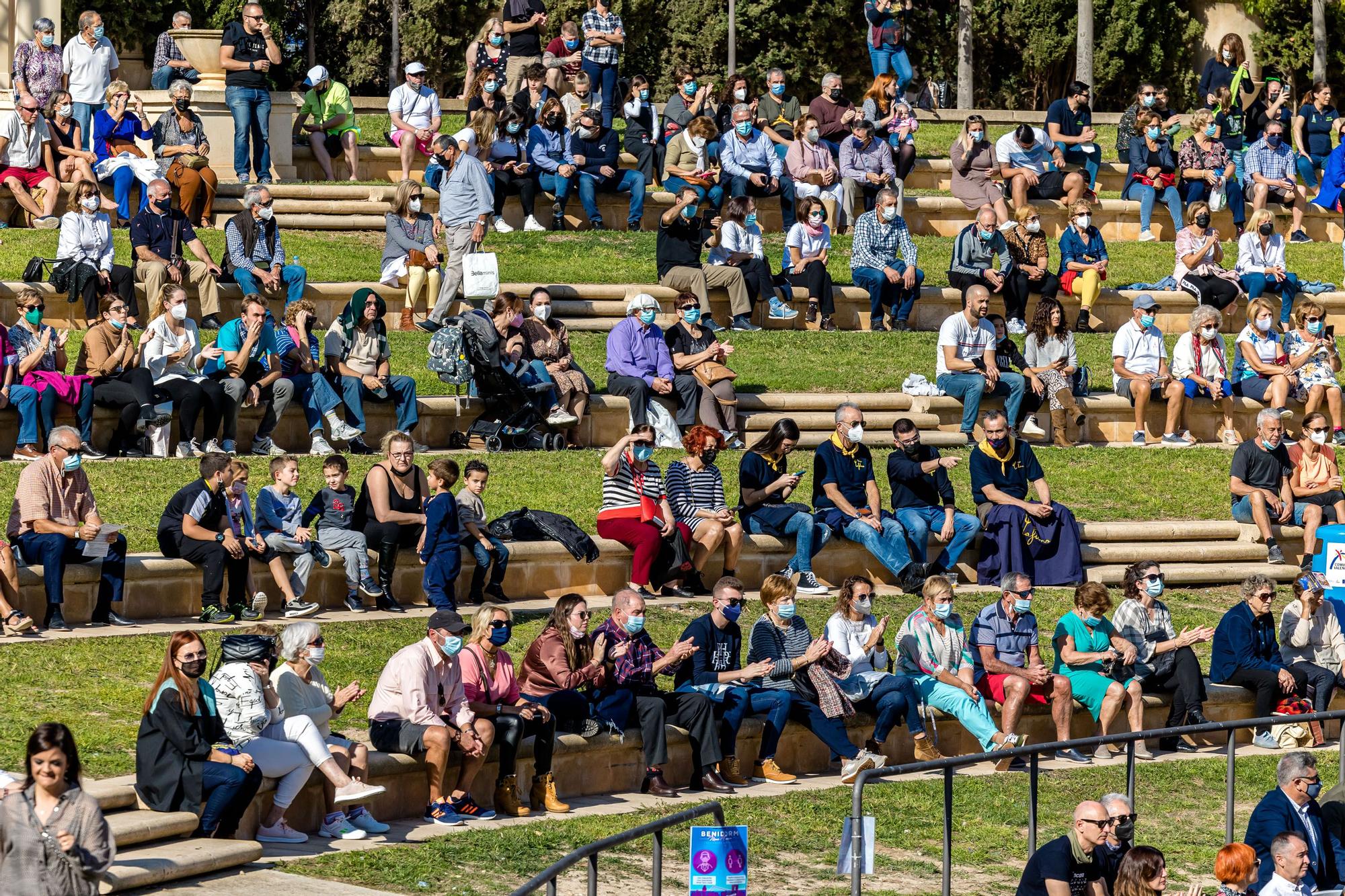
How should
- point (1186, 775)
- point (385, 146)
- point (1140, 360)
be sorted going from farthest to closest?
point (385, 146), point (1140, 360), point (1186, 775)

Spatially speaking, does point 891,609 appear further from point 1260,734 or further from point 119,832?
point 119,832

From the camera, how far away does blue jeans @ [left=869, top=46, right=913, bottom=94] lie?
3069 centimetres

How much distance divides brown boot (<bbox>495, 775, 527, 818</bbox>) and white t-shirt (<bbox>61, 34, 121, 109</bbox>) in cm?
1374

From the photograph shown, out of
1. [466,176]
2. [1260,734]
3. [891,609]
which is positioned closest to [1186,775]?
[1260,734]

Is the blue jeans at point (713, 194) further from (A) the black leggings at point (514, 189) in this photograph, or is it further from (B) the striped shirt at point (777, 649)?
(B) the striped shirt at point (777, 649)

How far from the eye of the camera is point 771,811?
1248 centimetres

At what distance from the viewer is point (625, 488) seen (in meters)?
→ 16.6

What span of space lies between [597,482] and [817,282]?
609 centimetres

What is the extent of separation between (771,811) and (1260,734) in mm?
4725

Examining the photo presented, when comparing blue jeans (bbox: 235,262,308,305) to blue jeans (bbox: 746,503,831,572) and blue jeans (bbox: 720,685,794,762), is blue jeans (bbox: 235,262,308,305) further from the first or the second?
blue jeans (bbox: 720,685,794,762)

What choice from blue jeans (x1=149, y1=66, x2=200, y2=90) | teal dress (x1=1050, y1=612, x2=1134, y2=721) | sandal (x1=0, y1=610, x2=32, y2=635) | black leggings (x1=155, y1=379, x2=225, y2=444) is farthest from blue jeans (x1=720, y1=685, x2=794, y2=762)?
blue jeans (x1=149, y1=66, x2=200, y2=90)

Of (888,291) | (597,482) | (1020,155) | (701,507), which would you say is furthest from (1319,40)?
(701,507)

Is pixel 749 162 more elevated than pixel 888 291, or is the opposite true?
pixel 749 162

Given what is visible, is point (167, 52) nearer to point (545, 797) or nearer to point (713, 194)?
point (713, 194)
